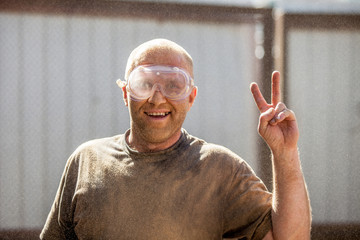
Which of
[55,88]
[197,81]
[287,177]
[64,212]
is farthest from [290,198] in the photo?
[55,88]

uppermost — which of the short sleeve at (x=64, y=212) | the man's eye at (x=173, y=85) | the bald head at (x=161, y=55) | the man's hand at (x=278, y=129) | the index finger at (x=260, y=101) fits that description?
the bald head at (x=161, y=55)

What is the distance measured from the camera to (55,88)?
2639mm

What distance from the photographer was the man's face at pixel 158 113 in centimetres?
163

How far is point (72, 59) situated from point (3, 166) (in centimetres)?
91

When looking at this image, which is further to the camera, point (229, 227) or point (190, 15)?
point (190, 15)

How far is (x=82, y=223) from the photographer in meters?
1.60

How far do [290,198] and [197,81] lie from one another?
1.49 metres

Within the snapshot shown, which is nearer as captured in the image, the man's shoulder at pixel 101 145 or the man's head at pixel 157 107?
the man's head at pixel 157 107

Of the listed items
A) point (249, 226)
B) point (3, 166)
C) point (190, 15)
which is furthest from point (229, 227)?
point (3, 166)

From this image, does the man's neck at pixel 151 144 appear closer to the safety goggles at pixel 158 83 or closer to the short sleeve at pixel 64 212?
the safety goggles at pixel 158 83

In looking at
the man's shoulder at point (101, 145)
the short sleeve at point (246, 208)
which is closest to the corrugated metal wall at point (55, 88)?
the man's shoulder at point (101, 145)

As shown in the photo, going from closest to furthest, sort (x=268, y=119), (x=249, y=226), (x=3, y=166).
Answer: (x=268, y=119)
(x=249, y=226)
(x=3, y=166)

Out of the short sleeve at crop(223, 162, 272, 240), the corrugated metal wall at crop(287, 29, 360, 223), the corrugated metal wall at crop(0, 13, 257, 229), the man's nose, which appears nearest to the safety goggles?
the man's nose

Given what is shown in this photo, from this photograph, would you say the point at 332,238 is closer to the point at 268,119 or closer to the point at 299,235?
the point at 299,235
